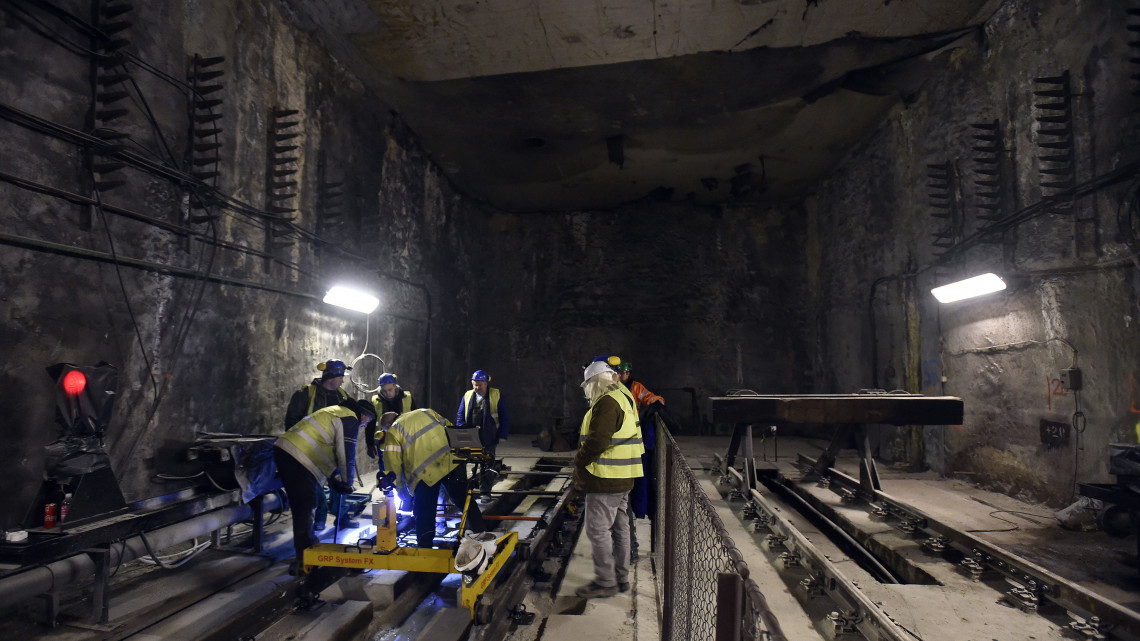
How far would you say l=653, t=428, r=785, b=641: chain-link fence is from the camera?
1.40m

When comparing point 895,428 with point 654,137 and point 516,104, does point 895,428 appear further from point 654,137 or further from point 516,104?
point 516,104

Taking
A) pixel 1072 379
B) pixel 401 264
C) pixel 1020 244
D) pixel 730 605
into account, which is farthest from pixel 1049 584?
pixel 401 264

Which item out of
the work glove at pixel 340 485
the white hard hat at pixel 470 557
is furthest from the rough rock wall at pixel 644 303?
the white hard hat at pixel 470 557

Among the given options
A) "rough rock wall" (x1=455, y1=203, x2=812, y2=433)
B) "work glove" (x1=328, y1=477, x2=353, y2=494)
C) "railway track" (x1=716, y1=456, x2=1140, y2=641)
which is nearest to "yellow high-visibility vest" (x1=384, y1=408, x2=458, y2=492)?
"work glove" (x1=328, y1=477, x2=353, y2=494)

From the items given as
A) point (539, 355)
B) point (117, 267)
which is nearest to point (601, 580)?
point (117, 267)

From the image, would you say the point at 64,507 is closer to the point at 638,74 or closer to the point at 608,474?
the point at 608,474

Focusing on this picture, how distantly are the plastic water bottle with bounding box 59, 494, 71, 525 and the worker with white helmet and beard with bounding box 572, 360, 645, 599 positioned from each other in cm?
344

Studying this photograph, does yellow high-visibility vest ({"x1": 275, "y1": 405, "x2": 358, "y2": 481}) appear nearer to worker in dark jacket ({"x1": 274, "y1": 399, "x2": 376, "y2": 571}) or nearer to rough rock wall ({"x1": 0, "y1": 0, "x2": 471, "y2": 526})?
worker in dark jacket ({"x1": 274, "y1": 399, "x2": 376, "y2": 571})

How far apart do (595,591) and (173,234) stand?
4938 mm

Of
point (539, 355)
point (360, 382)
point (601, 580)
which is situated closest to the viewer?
point (601, 580)

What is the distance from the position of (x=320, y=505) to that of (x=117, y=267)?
284 cm

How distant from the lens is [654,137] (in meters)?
10.4

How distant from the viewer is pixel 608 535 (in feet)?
14.7

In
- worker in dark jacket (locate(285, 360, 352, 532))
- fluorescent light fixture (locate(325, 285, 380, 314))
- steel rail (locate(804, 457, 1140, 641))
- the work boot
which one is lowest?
the work boot
